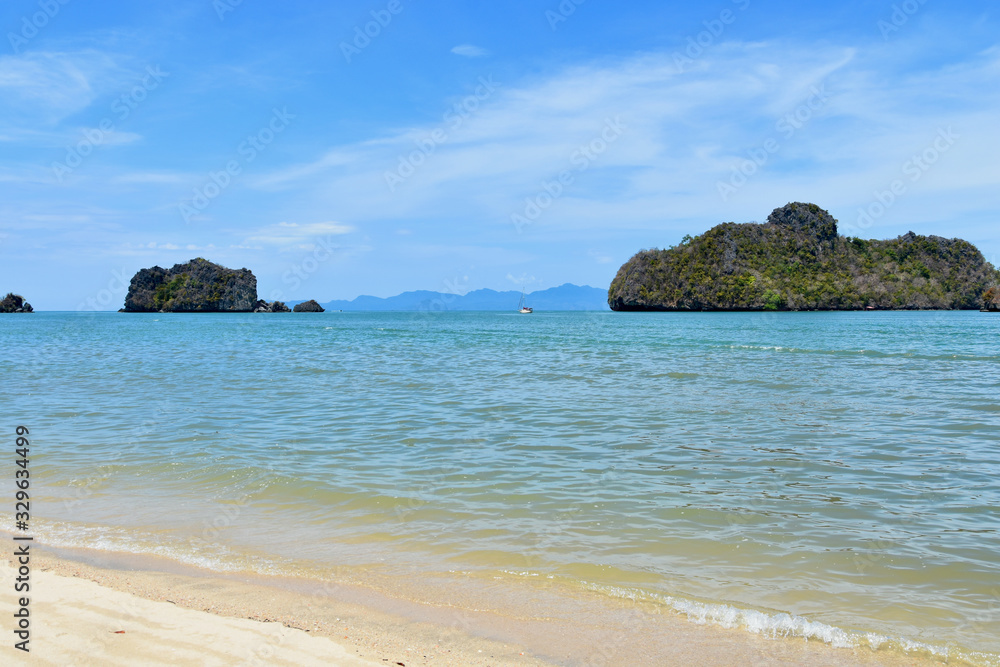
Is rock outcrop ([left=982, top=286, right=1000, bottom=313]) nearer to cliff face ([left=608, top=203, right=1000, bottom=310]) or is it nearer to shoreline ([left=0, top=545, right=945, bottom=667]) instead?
cliff face ([left=608, top=203, right=1000, bottom=310])

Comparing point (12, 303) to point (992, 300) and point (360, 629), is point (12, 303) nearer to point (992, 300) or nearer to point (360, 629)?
point (360, 629)

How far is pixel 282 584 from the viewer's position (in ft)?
18.7

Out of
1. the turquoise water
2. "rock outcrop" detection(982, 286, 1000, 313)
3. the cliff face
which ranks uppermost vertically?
the cliff face

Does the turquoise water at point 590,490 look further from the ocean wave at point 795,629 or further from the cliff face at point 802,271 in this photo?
the cliff face at point 802,271

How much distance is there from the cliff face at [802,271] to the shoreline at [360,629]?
170 m

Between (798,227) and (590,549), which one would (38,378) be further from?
(798,227)

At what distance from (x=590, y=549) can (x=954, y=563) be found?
139 inches

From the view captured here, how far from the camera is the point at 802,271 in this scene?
571 ft

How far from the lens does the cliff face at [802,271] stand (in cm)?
16462

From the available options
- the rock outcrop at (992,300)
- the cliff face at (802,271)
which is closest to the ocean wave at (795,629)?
the cliff face at (802,271)

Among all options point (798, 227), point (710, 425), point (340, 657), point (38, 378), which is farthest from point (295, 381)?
point (798, 227)

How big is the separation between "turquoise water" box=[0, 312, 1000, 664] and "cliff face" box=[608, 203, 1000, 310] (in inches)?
6243

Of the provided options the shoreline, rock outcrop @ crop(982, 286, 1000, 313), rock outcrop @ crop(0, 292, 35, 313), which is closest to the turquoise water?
the shoreline

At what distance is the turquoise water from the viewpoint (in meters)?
5.71
